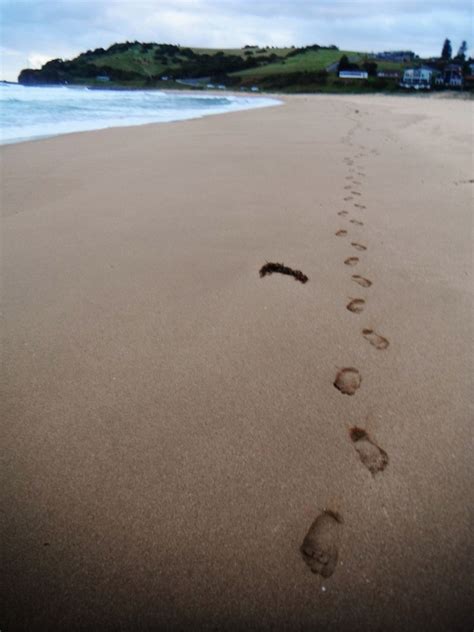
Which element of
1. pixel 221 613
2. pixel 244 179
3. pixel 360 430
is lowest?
pixel 221 613

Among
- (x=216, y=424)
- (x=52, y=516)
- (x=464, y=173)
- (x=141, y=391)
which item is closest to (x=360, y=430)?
(x=216, y=424)

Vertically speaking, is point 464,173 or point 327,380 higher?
point 464,173

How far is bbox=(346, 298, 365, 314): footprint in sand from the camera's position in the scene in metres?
1.88

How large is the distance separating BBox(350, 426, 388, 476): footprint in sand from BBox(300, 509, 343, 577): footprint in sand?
0.68 feet

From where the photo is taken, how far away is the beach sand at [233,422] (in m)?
0.91

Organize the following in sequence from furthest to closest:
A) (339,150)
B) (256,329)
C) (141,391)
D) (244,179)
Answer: (339,150) < (244,179) < (256,329) < (141,391)

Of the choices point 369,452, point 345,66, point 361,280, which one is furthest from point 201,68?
point 369,452

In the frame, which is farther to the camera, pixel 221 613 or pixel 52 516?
pixel 52 516

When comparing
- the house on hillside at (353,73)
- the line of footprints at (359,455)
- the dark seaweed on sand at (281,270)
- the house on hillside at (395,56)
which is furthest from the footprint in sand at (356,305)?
the house on hillside at (395,56)

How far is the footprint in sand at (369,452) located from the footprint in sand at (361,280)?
1030 mm

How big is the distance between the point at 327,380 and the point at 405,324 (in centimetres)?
58

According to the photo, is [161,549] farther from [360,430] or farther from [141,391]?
[360,430]

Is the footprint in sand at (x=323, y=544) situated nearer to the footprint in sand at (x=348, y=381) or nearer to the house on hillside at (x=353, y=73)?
the footprint in sand at (x=348, y=381)

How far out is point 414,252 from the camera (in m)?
2.44
